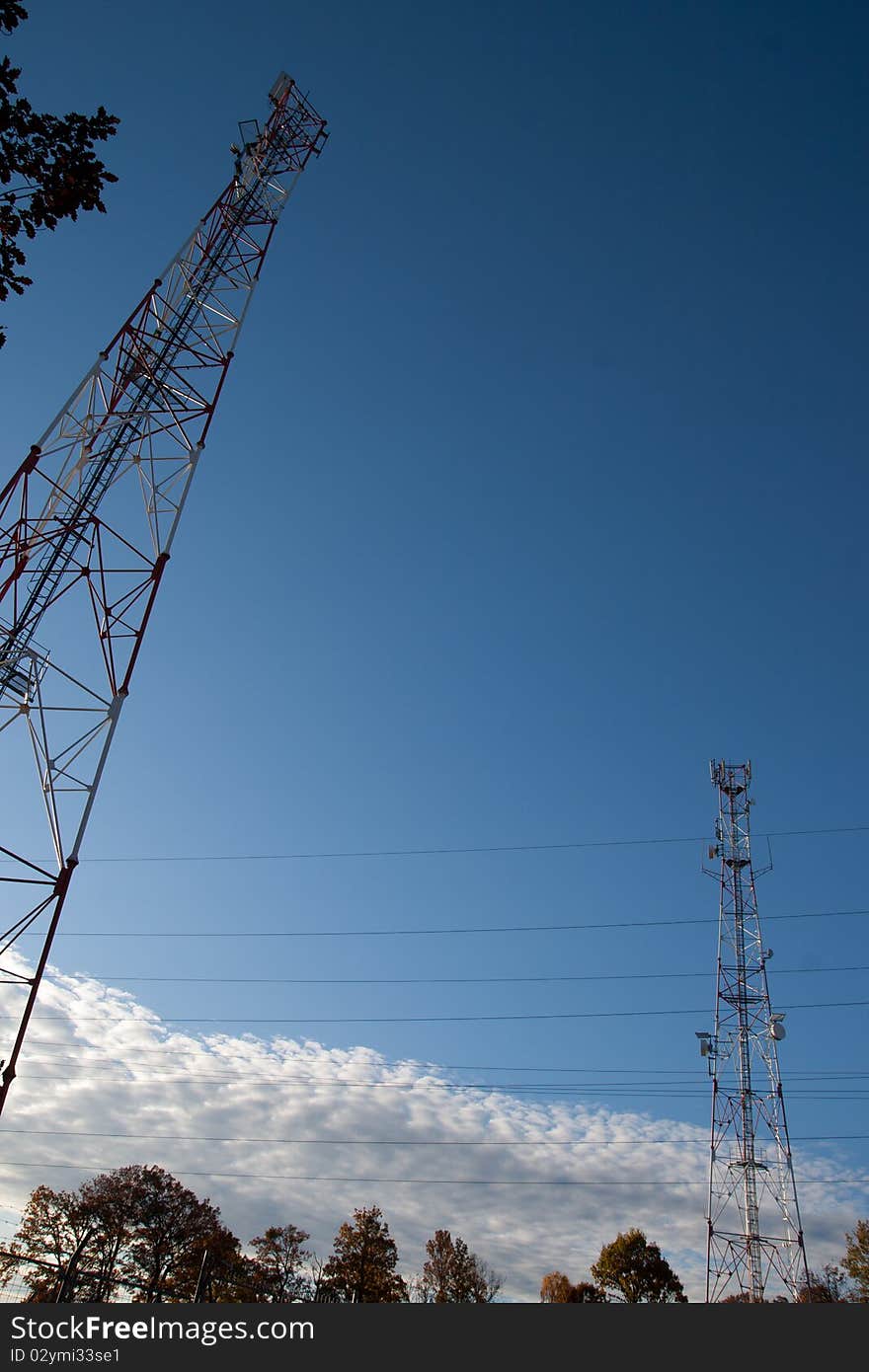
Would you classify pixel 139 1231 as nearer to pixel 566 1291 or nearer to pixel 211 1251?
pixel 211 1251

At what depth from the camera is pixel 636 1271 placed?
161ft

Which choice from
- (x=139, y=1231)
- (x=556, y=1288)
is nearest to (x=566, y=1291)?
(x=556, y=1288)

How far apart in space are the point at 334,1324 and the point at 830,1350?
22.8ft

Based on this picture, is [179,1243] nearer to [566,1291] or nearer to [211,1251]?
[211,1251]

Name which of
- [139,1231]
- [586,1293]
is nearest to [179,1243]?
[139,1231]

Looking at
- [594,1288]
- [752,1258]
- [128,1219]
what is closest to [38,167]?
[752,1258]

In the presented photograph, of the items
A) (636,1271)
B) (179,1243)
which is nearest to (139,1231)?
(179,1243)

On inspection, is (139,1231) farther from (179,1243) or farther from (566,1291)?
(566,1291)

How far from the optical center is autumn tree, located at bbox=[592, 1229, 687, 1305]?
1919 inches

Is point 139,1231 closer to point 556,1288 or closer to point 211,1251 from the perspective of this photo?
point 211,1251

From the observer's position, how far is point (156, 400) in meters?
23.0

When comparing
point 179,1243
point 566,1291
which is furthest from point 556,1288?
point 179,1243

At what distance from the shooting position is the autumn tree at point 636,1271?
160 feet

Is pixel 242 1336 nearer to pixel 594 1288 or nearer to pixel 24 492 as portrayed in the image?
pixel 24 492
